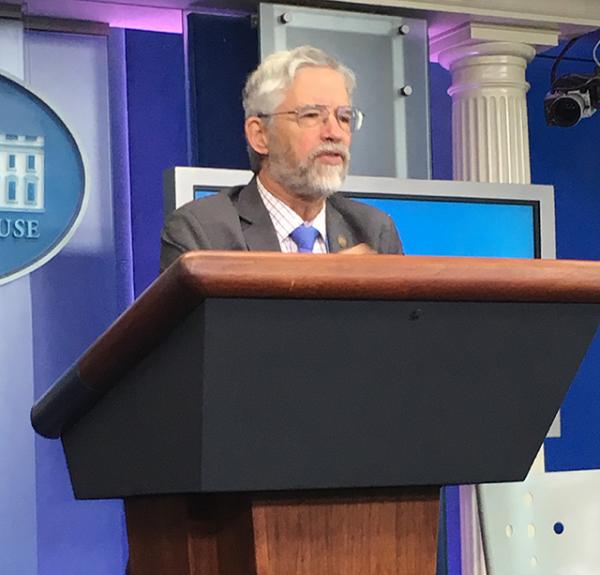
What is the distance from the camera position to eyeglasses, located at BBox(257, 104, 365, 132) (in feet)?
5.76

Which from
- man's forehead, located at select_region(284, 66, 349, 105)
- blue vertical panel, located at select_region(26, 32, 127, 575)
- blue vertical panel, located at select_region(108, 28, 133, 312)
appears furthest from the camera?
blue vertical panel, located at select_region(108, 28, 133, 312)

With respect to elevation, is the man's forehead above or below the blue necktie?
above

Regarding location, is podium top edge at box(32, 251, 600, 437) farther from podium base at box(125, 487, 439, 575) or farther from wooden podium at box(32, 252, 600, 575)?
podium base at box(125, 487, 439, 575)

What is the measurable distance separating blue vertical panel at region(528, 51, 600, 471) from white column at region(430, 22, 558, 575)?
69cm

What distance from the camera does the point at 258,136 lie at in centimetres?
198

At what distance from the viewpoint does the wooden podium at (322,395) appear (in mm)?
1100

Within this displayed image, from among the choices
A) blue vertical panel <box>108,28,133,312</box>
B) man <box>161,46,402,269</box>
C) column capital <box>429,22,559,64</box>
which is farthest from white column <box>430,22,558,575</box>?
man <box>161,46,402,269</box>

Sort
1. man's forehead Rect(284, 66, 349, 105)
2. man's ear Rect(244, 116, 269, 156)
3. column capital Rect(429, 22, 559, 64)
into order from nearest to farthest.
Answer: man's forehead Rect(284, 66, 349, 105)
man's ear Rect(244, 116, 269, 156)
column capital Rect(429, 22, 559, 64)

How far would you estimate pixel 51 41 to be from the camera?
422 cm

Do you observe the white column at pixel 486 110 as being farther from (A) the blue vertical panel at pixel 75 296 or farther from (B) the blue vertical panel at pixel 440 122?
(A) the blue vertical panel at pixel 75 296

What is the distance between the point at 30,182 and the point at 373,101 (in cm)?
110

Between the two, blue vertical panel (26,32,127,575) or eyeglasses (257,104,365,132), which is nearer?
eyeglasses (257,104,365,132)

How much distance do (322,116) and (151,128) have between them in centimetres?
277

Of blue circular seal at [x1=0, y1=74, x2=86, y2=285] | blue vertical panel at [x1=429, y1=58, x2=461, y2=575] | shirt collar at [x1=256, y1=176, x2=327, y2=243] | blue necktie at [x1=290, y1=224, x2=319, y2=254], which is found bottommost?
blue necktie at [x1=290, y1=224, x2=319, y2=254]
